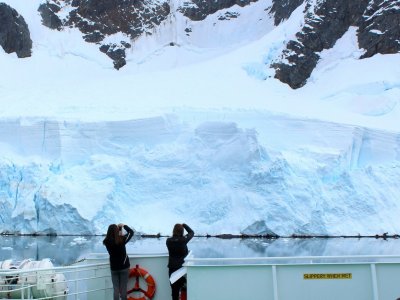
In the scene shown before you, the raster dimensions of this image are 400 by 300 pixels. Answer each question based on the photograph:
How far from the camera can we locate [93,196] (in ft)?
54.6

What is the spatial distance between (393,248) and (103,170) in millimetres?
9226

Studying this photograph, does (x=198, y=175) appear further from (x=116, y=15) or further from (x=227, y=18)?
(x=116, y=15)

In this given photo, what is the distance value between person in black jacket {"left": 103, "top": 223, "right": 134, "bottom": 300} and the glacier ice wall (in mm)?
11948

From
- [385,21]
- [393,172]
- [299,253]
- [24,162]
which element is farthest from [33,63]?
[299,253]

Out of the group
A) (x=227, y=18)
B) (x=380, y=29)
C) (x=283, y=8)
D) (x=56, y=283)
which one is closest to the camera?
(x=56, y=283)

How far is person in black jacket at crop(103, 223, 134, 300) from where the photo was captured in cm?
426

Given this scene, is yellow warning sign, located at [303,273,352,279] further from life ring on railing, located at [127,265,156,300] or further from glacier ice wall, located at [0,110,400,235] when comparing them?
glacier ice wall, located at [0,110,400,235]

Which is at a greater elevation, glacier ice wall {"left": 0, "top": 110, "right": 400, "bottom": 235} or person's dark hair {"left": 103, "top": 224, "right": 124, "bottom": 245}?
glacier ice wall {"left": 0, "top": 110, "right": 400, "bottom": 235}

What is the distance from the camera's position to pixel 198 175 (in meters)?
17.4

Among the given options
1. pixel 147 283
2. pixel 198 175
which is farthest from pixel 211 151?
pixel 147 283

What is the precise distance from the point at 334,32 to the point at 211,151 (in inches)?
487

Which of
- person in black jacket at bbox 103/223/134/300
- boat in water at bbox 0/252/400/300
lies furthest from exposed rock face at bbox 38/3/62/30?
boat in water at bbox 0/252/400/300

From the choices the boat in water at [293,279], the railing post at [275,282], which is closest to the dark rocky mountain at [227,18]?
the boat in water at [293,279]

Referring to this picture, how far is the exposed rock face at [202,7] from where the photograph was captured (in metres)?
33.1
